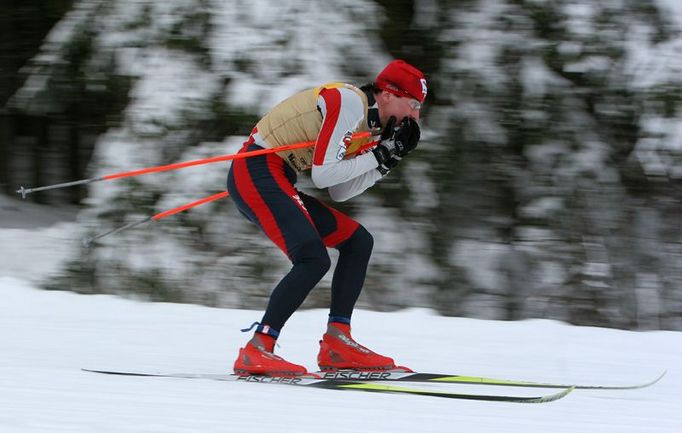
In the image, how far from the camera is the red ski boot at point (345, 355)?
3830mm

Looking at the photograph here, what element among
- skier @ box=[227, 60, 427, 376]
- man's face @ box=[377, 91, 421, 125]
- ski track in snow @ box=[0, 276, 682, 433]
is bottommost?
ski track in snow @ box=[0, 276, 682, 433]

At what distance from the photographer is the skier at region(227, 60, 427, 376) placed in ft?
11.5

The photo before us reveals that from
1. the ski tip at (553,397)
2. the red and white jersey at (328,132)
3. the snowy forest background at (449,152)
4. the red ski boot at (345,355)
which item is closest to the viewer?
the ski tip at (553,397)

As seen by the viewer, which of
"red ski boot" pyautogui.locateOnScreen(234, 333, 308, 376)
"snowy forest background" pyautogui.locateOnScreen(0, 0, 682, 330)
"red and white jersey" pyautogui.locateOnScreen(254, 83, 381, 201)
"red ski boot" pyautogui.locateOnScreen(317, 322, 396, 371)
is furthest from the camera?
"snowy forest background" pyautogui.locateOnScreen(0, 0, 682, 330)

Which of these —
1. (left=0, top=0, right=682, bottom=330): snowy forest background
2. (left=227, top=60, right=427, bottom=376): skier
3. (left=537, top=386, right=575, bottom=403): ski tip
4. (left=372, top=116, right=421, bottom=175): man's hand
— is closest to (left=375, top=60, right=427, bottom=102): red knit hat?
(left=227, top=60, right=427, bottom=376): skier

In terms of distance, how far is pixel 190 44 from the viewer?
6.85 metres

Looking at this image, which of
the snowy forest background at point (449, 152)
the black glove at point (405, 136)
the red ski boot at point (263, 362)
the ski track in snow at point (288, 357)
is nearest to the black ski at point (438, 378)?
the ski track in snow at point (288, 357)

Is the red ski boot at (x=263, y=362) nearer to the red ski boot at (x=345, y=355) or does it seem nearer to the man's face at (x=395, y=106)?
the red ski boot at (x=345, y=355)

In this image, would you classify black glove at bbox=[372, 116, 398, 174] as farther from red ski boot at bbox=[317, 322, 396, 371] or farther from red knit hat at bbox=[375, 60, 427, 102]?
red ski boot at bbox=[317, 322, 396, 371]

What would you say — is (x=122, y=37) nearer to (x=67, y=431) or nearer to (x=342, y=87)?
(x=342, y=87)

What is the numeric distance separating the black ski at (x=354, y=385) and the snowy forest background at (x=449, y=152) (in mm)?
2726

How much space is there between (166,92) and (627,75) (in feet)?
11.3

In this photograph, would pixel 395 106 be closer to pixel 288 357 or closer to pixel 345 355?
pixel 345 355

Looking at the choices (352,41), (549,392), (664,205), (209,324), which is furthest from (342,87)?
(664,205)
